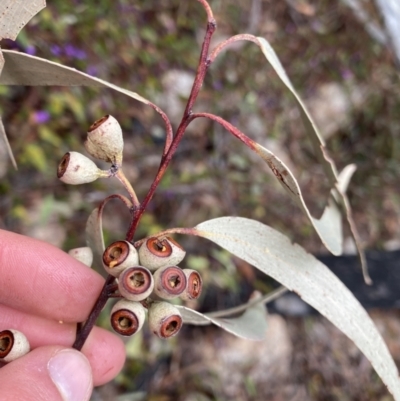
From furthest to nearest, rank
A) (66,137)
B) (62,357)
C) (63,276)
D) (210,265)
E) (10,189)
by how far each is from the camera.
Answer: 1. (210,265)
2. (66,137)
3. (10,189)
4. (63,276)
5. (62,357)

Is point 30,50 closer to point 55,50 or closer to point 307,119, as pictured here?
point 55,50

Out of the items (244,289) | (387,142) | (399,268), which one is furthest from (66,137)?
(387,142)

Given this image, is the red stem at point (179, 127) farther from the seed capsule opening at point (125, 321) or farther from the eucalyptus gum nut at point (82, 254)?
the eucalyptus gum nut at point (82, 254)

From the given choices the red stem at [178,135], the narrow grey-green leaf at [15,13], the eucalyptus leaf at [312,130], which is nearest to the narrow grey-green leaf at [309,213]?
the eucalyptus leaf at [312,130]

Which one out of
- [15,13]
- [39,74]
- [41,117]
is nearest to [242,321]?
[39,74]

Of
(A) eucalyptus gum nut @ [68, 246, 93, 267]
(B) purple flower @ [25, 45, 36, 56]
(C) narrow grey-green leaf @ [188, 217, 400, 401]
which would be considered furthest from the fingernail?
(B) purple flower @ [25, 45, 36, 56]

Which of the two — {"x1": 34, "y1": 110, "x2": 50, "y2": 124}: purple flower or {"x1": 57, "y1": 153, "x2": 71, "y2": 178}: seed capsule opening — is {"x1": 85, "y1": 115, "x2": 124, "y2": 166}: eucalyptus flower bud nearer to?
{"x1": 57, "y1": 153, "x2": 71, "y2": 178}: seed capsule opening

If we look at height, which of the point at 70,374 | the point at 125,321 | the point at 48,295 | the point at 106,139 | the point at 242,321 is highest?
the point at 106,139

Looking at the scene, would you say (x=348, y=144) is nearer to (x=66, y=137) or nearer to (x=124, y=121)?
(x=124, y=121)
